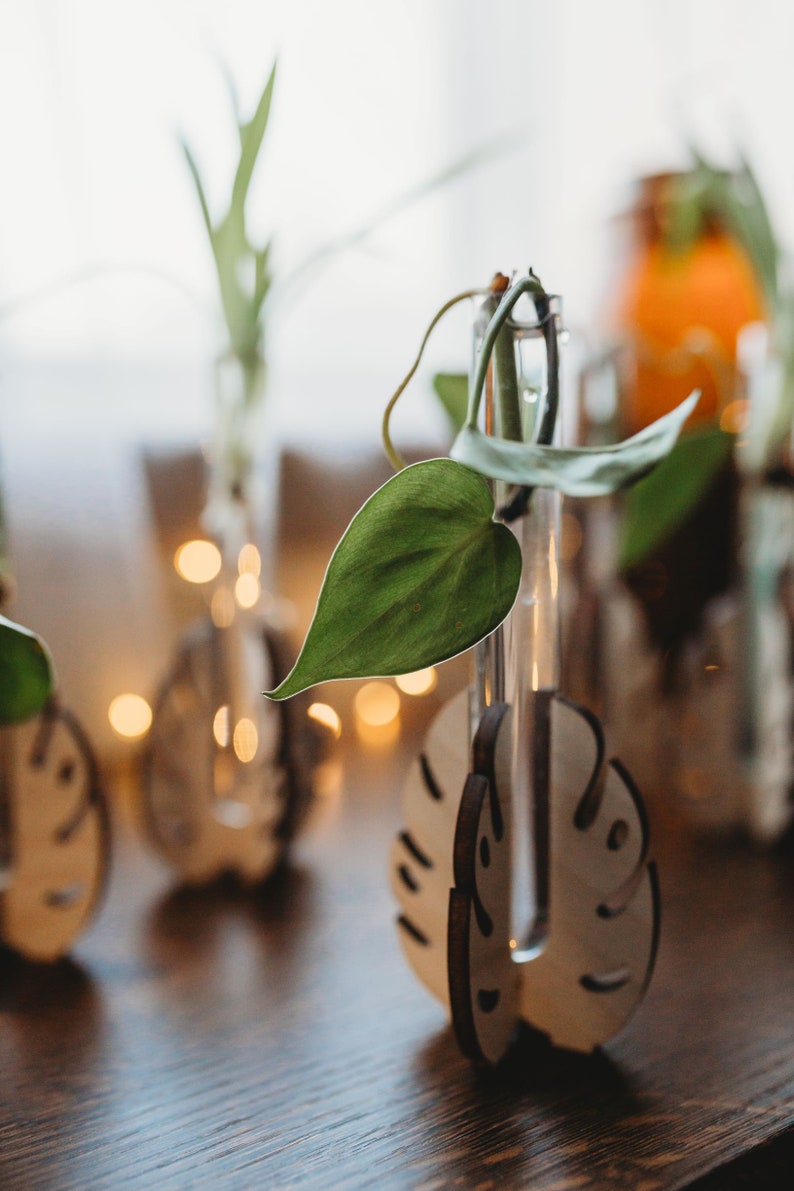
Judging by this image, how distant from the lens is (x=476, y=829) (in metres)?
0.42

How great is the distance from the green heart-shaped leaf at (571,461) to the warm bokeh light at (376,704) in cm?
80

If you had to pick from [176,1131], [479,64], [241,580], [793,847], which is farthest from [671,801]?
[479,64]

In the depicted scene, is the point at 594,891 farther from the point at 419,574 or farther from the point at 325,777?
the point at 325,777

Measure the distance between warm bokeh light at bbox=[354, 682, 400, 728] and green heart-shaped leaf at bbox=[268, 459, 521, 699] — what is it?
757 millimetres

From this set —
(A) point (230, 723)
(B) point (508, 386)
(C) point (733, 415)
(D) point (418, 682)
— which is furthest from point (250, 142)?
(D) point (418, 682)

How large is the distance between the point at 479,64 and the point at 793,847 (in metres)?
1.22

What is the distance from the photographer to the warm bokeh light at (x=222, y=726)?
0.67 m

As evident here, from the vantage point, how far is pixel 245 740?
26.5 inches

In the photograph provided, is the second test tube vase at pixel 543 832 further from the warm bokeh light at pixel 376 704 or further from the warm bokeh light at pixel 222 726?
the warm bokeh light at pixel 376 704

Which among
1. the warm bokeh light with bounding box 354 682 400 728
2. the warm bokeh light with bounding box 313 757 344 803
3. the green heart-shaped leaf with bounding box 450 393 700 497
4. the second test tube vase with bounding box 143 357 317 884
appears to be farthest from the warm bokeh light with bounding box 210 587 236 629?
the warm bokeh light with bounding box 354 682 400 728

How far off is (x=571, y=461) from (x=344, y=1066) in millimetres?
310

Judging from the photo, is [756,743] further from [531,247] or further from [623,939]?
[531,247]

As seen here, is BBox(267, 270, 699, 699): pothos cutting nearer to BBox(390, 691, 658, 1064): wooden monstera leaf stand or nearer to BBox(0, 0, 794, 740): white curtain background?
BBox(390, 691, 658, 1064): wooden monstera leaf stand

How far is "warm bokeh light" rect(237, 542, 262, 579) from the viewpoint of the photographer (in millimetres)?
677
